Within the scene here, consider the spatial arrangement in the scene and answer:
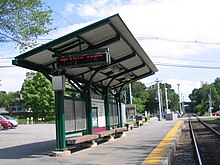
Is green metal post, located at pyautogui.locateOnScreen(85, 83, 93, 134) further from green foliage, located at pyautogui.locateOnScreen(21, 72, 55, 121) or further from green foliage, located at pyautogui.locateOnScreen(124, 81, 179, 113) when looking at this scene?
green foliage, located at pyautogui.locateOnScreen(124, 81, 179, 113)

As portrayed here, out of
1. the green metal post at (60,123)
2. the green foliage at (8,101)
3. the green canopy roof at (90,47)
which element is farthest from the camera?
the green foliage at (8,101)

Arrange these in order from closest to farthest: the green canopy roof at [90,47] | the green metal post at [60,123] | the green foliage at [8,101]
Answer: the green canopy roof at [90,47], the green metal post at [60,123], the green foliage at [8,101]

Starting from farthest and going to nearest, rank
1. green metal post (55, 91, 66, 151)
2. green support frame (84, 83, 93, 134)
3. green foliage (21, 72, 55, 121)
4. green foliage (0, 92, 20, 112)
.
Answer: green foliage (0, 92, 20, 112) → green foliage (21, 72, 55, 121) → green support frame (84, 83, 93, 134) → green metal post (55, 91, 66, 151)

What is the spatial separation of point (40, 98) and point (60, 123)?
5753 centimetres

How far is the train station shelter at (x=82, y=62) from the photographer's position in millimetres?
11648

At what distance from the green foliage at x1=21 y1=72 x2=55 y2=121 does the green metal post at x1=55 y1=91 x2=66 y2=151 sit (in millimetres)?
56360

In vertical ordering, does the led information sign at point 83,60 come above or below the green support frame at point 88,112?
above

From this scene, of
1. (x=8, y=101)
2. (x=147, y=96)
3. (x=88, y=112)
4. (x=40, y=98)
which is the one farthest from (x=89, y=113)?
(x=147, y=96)

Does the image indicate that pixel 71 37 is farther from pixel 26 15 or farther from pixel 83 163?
pixel 26 15

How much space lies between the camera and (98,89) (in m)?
18.5

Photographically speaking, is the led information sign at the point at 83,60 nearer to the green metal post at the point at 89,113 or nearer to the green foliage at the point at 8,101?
the green metal post at the point at 89,113

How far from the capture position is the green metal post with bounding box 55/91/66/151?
11922 millimetres

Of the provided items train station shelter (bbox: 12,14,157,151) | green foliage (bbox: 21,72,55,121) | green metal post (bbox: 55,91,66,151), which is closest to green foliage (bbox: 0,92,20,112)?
green foliage (bbox: 21,72,55,121)

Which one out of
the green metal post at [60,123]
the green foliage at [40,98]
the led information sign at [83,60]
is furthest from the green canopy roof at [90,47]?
the green foliage at [40,98]
